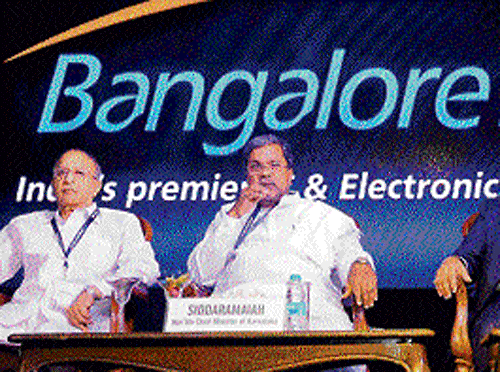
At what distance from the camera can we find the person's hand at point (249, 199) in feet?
14.3

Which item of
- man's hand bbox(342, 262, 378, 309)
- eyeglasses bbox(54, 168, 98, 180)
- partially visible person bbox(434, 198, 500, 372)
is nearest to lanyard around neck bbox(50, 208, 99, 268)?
eyeglasses bbox(54, 168, 98, 180)

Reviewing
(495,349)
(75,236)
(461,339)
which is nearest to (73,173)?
(75,236)

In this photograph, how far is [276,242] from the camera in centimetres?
421

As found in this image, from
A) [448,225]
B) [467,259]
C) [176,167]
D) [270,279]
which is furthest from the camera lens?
[176,167]

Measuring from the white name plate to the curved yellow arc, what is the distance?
2.43 m

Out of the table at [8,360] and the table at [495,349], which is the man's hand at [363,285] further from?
the table at [8,360]

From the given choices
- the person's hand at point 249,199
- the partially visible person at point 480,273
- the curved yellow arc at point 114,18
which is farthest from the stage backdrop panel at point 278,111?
the partially visible person at point 480,273

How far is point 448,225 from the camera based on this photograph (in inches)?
170

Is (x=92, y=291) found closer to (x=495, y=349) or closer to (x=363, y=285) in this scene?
(x=363, y=285)

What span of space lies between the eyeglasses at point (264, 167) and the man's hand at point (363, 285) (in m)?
0.99

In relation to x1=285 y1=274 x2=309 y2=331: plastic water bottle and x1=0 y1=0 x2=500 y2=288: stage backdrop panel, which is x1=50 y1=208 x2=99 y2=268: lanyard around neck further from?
x1=285 y1=274 x2=309 y2=331: plastic water bottle

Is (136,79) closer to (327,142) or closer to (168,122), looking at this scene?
(168,122)

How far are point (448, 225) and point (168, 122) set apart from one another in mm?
1528

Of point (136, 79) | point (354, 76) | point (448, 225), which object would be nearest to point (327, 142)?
point (354, 76)
